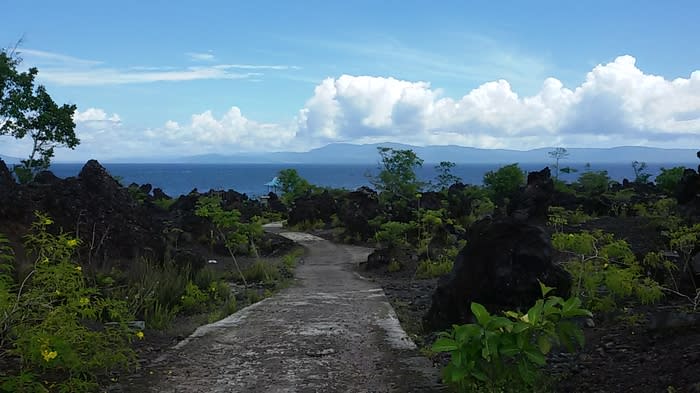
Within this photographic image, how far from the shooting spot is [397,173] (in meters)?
31.7

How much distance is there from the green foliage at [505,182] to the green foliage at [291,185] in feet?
40.0

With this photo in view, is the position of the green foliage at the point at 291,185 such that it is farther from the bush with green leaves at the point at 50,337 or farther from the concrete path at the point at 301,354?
the bush with green leaves at the point at 50,337

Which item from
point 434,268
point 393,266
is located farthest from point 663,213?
point 393,266

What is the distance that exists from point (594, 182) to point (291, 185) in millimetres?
17900

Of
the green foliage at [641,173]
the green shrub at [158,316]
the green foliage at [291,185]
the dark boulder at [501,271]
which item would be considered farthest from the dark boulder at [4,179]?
the green foliage at [641,173]

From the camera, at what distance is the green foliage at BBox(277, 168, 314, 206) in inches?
1471

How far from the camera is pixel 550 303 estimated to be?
4.12 m

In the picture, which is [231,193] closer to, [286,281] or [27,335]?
[286,281]

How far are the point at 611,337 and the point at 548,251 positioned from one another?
107cm

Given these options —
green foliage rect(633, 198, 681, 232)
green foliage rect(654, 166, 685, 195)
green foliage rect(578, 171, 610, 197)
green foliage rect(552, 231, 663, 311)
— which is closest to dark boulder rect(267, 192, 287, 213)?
green foliage rect(578, 171, 610, 197)

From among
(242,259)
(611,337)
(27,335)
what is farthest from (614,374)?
(242,259)

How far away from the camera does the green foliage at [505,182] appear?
27.5 meters

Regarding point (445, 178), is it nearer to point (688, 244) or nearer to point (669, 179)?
point (669, 179)

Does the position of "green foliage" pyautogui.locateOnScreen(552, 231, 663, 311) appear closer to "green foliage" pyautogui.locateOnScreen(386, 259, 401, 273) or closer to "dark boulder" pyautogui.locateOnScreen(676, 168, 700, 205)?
"green foliage" pyautogui.locateOnScreen(386, 259, 401, 273)
